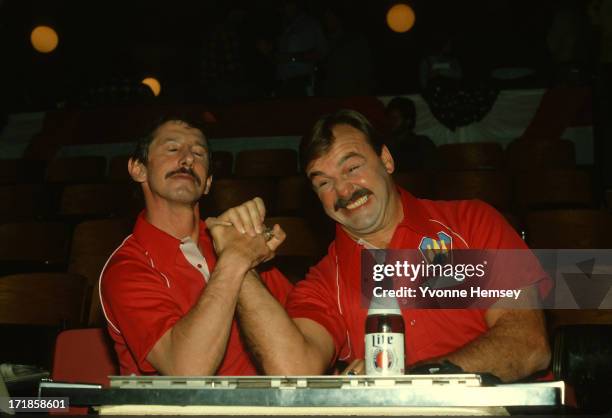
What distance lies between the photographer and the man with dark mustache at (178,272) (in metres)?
1.73

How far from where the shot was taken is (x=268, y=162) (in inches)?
217

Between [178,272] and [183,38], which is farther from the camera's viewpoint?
[183,38]

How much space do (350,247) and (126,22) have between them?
7.93 m

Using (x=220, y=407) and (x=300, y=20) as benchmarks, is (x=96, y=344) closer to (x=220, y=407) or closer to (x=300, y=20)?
(x=220, y=407)

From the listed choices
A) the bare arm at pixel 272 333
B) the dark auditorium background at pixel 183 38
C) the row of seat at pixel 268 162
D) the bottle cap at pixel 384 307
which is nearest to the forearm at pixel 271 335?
the bare arm at pixel 272 333

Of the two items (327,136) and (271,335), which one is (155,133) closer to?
(327,136)

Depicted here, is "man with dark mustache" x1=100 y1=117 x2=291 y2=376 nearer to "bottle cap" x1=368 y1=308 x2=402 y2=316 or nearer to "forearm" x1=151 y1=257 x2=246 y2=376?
"forearm" x1=151 y1=257 x2=246 y2=376

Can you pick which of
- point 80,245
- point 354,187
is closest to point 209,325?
point 354,187

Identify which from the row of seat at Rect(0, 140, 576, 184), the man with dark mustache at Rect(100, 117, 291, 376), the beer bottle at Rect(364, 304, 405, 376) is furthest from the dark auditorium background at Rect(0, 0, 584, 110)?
the beer bottle at Rect(364, 304, 405, 376)

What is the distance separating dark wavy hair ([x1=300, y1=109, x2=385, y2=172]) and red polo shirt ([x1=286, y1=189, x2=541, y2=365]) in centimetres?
21

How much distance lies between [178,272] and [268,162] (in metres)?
3.46

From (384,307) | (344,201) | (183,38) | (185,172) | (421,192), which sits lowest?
(384,307)

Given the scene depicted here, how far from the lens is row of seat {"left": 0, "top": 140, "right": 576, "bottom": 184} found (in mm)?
5016

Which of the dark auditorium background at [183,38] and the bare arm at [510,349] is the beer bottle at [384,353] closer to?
the bare arm at [510,349]
